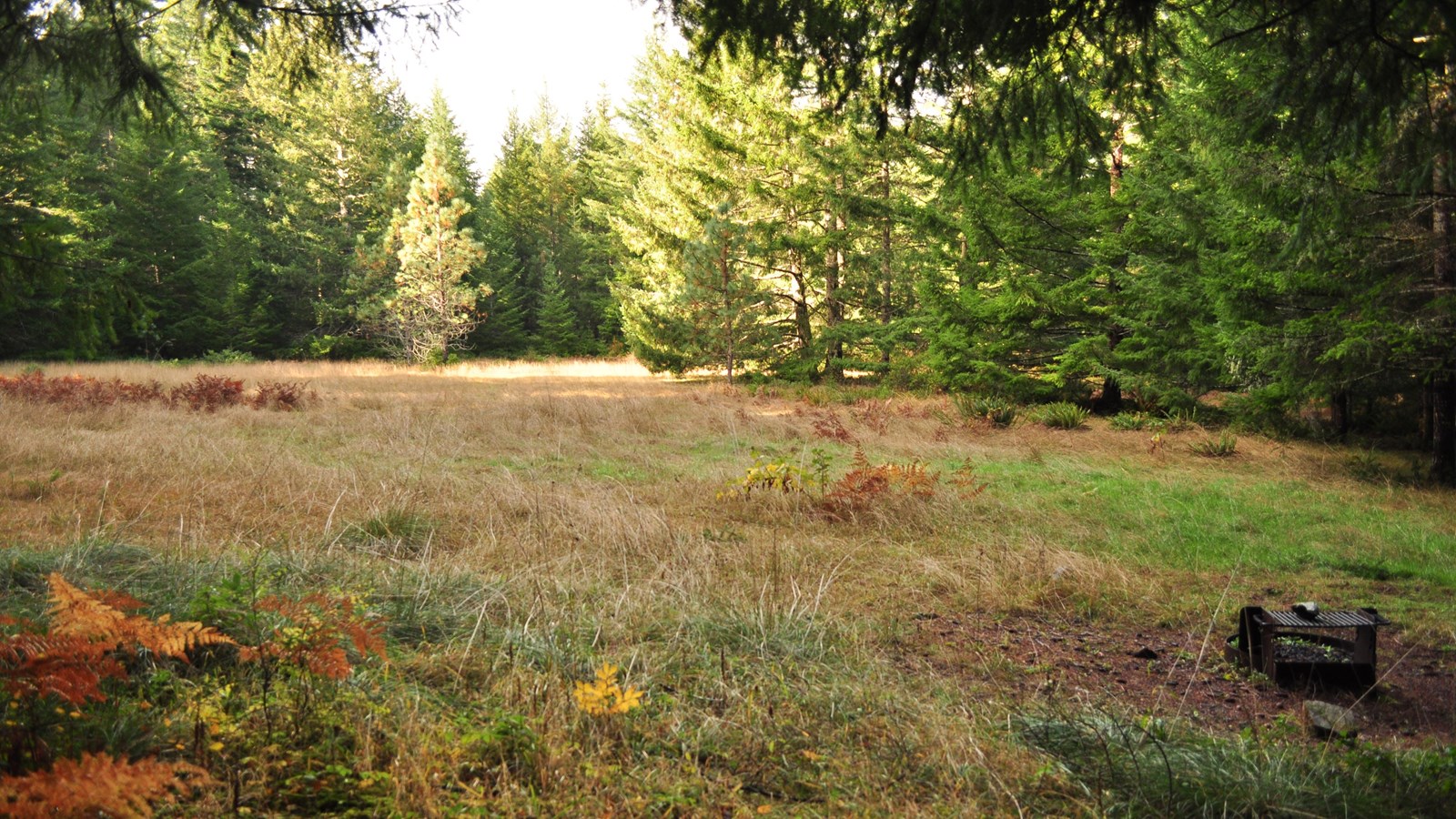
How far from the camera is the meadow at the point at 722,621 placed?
2422 mm

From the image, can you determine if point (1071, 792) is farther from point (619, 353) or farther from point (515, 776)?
point (619, 353)

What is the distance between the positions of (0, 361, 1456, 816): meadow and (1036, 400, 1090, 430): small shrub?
11.3 ft

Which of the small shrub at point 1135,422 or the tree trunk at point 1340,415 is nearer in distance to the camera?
the tree trunk at point 1340,415

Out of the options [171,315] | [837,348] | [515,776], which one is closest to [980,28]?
[515,776]

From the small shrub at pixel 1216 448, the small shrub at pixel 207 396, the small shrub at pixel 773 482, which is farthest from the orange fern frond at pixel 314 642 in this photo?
the small shrub at pixel 1216 448

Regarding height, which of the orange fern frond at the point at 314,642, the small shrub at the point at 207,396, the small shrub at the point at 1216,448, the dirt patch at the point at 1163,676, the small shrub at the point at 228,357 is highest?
the small shrub at the point at 228,357

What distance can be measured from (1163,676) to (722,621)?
215 centimetres

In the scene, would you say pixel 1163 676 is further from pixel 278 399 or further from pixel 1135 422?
pixel 278 399

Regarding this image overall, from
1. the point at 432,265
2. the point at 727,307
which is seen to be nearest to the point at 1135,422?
the point at 727,307

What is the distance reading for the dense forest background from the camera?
4.75m

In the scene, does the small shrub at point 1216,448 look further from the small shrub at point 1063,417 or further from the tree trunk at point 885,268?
the tree trunk at point 885,268

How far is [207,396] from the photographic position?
12.6 meters

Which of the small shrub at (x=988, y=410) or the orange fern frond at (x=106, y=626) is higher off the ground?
the orange fern frond at (x=106, y=626)

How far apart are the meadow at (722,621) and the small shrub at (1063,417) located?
344 centimetres
